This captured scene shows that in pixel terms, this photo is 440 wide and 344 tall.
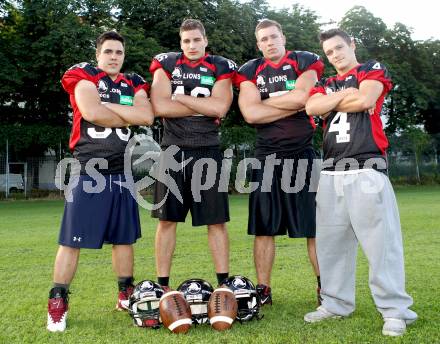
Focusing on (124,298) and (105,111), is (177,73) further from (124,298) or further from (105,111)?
(124,298)

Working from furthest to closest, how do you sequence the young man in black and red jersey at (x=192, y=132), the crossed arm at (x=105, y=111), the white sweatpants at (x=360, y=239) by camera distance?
the young man in black and red jersey at (x=192, y=132), the crossed arm at (x=105, y=111), the white sweatpants at (x=360, y=239)

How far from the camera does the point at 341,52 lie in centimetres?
454

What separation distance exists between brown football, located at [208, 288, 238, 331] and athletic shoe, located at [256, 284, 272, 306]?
0.68m

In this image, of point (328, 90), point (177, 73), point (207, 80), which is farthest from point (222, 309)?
point (177, 73)

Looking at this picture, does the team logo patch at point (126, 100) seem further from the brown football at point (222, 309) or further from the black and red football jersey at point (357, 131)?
the brown football at point (222, 309)

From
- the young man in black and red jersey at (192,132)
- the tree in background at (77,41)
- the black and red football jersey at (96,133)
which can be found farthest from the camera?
the tree in background at (77,41)

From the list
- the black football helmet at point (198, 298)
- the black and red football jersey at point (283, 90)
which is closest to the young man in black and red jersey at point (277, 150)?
the black and red football jersey at point (283, 90)

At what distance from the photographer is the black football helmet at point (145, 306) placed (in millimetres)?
4344

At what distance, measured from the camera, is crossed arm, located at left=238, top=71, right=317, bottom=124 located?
4996 mm

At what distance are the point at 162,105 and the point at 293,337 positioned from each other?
238 centimetres

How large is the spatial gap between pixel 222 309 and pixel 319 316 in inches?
33.2

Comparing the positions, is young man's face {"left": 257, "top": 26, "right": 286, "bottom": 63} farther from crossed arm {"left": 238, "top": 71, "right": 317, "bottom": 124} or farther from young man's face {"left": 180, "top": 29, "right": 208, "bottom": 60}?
young man's face {"left": 180, "top": 29, "right": 208, "bottom": 60}

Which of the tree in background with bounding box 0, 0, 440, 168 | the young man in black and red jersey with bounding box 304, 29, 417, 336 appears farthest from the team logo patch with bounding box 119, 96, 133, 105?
the tree in background with bounding box 0, 0, 440, 168

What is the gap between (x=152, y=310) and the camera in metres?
4.37
